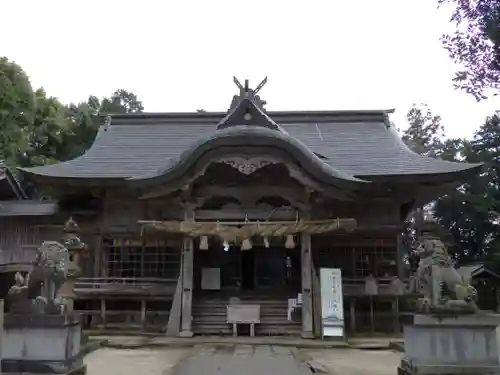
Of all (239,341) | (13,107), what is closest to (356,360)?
(239,341)

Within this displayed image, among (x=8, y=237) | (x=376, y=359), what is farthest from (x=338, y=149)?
(x=8, y=237)

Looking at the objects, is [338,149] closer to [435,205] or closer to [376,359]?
[376,359]

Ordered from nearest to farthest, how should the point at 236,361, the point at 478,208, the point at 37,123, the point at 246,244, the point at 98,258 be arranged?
the point at 236,361
the point at 246,244
the point at 98,258
the point at 478,208
the point at 37,123

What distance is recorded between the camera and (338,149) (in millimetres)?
18594

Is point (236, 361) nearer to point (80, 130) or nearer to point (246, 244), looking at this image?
point (246, 244)

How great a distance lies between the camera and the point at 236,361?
9.18 metres

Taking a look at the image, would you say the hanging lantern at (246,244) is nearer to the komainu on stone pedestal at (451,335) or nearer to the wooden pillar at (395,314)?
the wooden pillar at (395,314)

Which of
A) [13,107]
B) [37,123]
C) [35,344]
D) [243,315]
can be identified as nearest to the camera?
[35,344]

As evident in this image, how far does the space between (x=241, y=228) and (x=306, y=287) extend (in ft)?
7.88

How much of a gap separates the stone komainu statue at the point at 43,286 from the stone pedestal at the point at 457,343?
16.7ft

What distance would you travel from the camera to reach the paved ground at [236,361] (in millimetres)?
8211

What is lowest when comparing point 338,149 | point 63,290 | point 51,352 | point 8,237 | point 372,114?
point 51,352

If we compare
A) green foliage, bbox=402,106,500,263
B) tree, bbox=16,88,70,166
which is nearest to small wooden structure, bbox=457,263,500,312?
green foliage, bbox=402,106,500,263

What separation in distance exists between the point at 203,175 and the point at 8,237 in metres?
8.31
